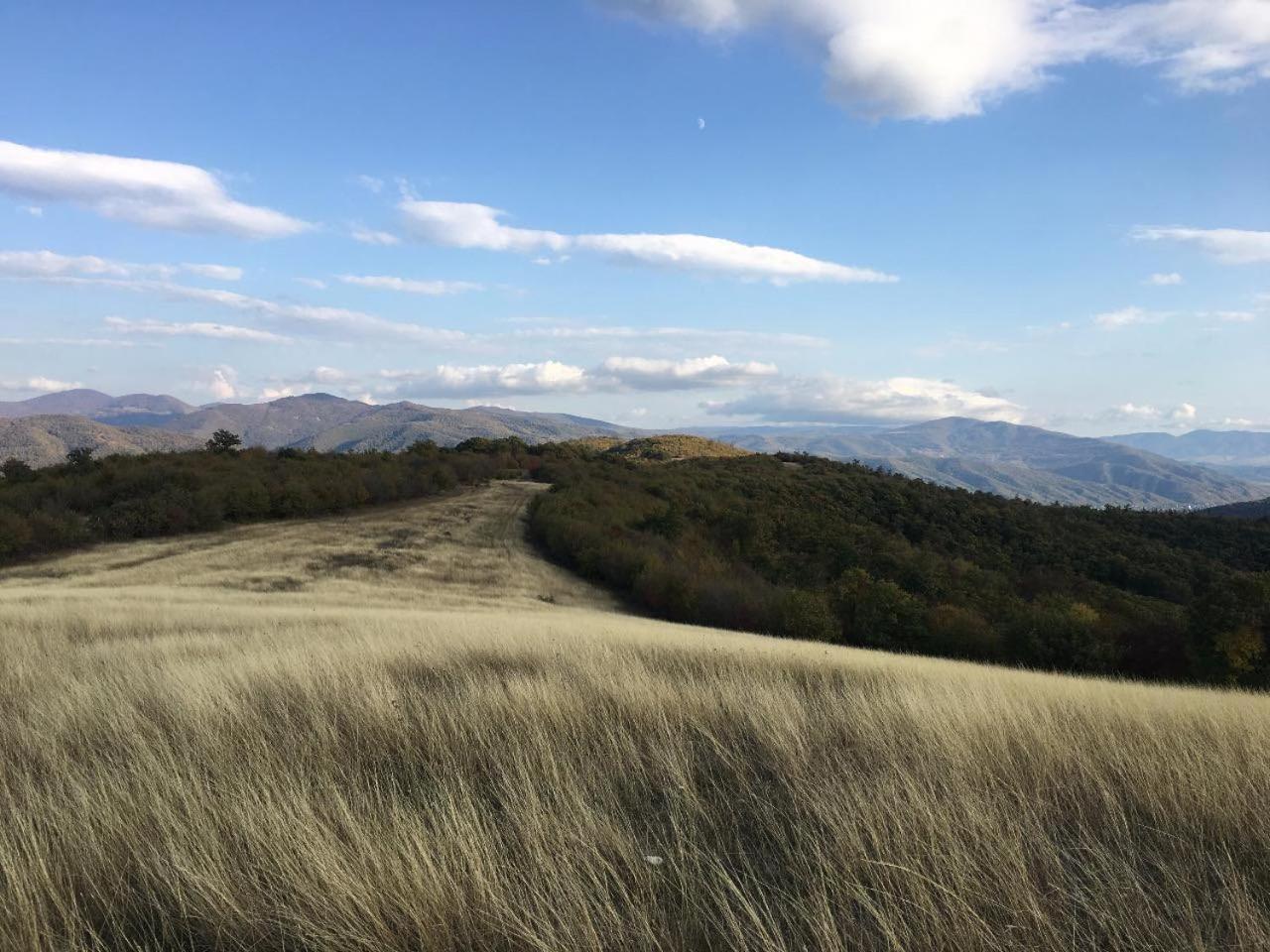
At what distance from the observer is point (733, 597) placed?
113 feet

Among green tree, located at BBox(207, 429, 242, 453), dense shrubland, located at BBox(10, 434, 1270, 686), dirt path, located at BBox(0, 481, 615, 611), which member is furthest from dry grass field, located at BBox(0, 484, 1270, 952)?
green tree, located at BBox(207, 429, 242, 453)

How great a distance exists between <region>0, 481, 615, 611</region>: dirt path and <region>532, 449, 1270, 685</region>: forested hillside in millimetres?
4905

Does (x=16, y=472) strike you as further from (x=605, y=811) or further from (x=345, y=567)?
(x=605, y=811)

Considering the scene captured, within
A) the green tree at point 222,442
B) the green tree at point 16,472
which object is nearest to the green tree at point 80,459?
the green tree at point 16,472

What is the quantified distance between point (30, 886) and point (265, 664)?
15.0 ft

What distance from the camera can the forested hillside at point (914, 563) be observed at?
29172 mm

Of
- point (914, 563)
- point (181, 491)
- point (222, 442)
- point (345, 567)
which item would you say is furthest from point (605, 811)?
point (222, 442)

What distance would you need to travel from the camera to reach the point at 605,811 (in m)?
3.93

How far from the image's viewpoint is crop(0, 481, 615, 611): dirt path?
26.6 meters

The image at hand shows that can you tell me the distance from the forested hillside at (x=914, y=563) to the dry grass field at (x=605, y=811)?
2538 centimetres

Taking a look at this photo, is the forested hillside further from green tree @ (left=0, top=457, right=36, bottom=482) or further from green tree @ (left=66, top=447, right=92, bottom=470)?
green tree @ (left=0, top=457, right=36, bottom=482)

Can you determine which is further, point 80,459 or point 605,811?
point 80,459

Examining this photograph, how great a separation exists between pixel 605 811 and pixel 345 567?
33.8 metres

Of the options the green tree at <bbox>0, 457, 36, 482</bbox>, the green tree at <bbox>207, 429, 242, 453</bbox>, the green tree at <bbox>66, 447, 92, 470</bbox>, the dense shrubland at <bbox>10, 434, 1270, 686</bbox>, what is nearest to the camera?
the dense shrubland at <bbox>10, 434, 1270, 686</bbox>
